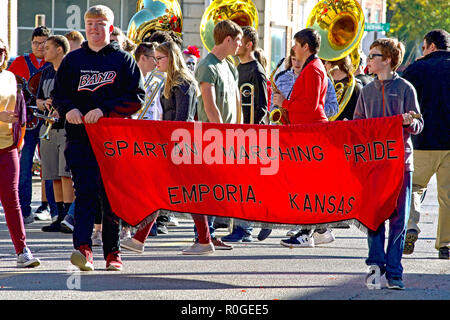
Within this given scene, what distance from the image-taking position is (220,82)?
9.37 metres

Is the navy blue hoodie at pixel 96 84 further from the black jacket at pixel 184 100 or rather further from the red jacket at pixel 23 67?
the red jacket at pixel 23 67

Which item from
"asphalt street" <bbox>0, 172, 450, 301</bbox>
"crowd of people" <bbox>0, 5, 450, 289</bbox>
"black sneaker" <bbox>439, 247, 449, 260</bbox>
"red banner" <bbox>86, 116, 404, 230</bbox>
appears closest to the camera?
"asphalt street" <bbox>0, 172, 450, 301</bbox>

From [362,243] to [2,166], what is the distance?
407cm

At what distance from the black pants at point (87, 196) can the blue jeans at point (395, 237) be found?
2017 mm

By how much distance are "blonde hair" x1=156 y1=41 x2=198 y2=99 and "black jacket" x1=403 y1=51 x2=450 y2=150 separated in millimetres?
2160

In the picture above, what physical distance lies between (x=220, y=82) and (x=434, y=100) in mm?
2018

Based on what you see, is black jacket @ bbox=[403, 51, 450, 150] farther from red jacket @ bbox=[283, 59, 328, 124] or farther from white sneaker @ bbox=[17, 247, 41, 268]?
white sneaker @ bbox=[17, 247, 41, 268]

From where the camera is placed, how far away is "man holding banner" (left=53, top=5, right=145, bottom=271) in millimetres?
7938

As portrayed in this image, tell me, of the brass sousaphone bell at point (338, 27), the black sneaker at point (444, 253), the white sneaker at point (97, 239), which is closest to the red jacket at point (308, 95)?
the black sneaker at point (444, 253)

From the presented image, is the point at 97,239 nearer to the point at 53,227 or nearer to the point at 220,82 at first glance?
the point at 53,227

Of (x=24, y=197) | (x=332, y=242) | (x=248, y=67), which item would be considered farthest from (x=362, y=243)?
(x=24, y=197)

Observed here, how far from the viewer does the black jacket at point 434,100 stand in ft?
31.1

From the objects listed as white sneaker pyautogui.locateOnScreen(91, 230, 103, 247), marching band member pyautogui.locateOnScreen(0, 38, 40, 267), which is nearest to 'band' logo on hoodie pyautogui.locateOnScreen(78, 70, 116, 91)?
marching band member pyautogui.locateOnScreen(0, 38, 40, 267)

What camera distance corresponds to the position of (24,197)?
11523 millimetres
